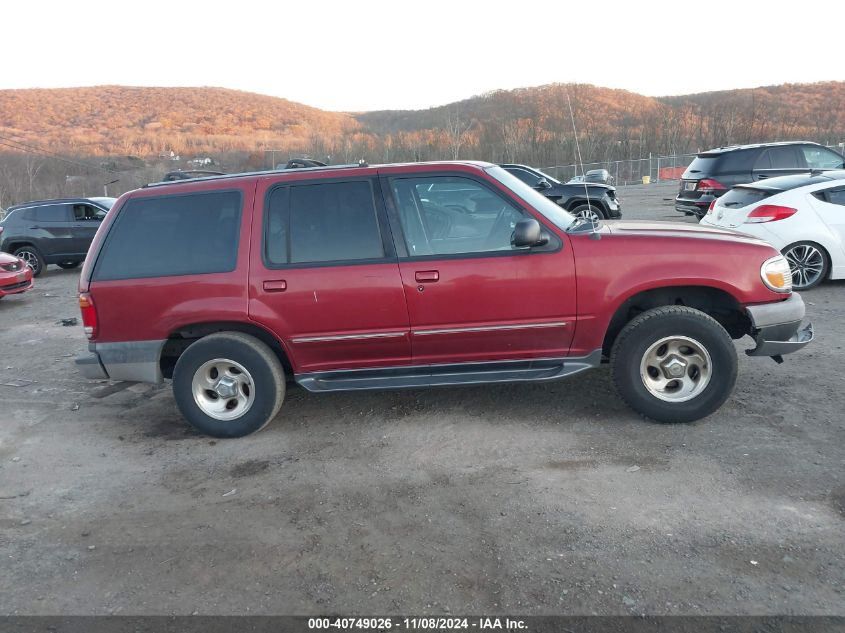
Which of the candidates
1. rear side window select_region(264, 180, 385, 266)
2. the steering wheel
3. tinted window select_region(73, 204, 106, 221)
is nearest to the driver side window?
the steering wheel

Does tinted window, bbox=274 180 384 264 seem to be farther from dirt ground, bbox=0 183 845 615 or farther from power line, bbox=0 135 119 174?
power line, bbox=0 135 119 174

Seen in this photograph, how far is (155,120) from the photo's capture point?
11225 cm

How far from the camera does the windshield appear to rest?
15.7 feet

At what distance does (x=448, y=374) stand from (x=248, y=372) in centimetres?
151

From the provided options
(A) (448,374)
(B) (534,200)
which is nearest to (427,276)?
(A) (448,374)

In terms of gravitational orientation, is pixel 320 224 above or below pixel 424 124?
below

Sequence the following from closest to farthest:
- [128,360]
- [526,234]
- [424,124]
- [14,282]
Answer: [526,234]
[128,360]
[14,282]
[424,124]

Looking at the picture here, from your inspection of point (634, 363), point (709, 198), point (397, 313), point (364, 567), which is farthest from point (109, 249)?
point (709, 198)

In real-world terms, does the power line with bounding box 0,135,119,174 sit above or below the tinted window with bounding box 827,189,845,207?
above

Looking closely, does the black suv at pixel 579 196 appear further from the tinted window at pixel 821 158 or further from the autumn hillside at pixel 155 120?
the autumn hillside at pixel 155 120

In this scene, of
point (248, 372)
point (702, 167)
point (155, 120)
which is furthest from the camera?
point (155, 120)

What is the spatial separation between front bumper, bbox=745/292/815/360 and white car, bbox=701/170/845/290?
14.5 ft

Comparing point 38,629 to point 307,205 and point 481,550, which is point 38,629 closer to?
point 481,550

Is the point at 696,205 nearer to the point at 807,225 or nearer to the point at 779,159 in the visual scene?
the point at 779,159
